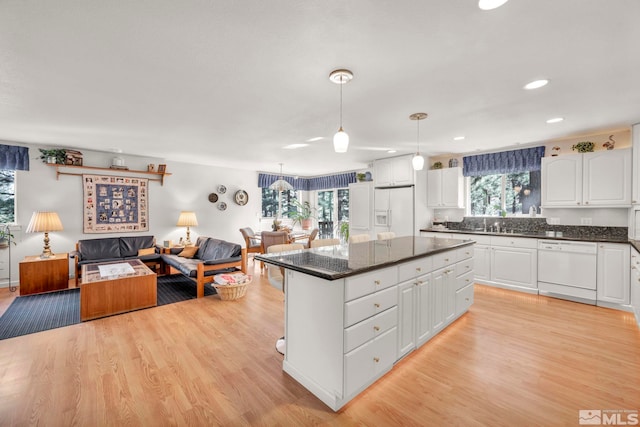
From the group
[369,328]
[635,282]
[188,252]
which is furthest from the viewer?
[188,252]

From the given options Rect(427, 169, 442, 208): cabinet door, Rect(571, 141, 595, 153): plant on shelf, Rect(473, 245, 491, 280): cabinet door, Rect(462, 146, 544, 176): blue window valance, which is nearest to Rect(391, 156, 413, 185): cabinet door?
Rect(427, 169, 442, 208): cabinet door

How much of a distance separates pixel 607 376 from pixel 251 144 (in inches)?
191

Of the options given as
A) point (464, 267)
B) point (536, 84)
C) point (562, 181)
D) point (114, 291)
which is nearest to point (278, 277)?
point (464, 267)

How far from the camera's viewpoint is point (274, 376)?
7.07 feet

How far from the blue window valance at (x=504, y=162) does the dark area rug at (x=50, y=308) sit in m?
5.04

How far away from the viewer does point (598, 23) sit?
1619mm

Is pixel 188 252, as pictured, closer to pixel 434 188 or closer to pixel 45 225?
pixel 45 225

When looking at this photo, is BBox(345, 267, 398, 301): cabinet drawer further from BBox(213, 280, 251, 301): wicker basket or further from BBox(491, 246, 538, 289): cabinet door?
BBox(491, 246, 538, 289): cabinet door

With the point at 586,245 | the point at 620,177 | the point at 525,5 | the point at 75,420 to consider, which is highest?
the point at 525,5

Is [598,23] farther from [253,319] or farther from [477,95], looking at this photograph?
[253,319]

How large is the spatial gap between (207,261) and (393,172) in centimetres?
381

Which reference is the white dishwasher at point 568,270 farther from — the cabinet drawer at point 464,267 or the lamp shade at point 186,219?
the lamp shade at point 186,219

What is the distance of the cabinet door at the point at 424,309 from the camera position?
2432mm

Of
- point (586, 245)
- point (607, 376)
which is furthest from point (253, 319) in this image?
point (586, 245)
